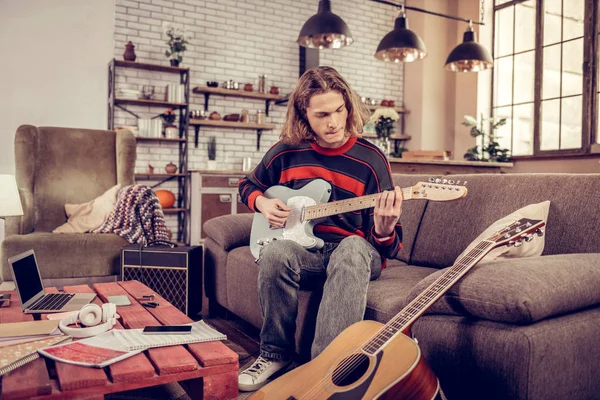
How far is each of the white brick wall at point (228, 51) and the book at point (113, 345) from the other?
4664mm

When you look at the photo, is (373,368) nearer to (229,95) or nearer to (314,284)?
(314,284)

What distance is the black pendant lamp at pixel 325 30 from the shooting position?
4.23 metres

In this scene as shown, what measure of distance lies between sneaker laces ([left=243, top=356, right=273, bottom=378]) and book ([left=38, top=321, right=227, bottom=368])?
31 cm

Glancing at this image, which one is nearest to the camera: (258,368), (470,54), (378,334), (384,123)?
(378,334)

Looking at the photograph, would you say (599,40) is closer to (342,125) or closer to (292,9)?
(292,9)

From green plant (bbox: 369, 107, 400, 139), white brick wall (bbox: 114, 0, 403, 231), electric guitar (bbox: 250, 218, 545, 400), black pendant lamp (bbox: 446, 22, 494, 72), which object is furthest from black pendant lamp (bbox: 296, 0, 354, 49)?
electric guitar (bbox: 250, 218, 545, 400)

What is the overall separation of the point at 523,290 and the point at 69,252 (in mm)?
2491

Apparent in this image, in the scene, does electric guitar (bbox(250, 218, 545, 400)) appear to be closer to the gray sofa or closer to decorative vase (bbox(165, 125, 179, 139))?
the gray sofa

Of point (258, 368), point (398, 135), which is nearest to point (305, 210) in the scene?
point (258, 368)

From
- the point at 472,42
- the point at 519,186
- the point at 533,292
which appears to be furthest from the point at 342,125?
the point at 472,42

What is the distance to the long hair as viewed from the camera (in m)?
1.92

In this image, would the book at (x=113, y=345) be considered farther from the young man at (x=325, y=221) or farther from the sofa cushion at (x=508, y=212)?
the sofa cushion at (x=508, y=212)

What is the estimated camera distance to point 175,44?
5.64m

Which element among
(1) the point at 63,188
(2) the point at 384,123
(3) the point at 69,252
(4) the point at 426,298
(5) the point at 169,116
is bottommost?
(3) the point at 69,252
